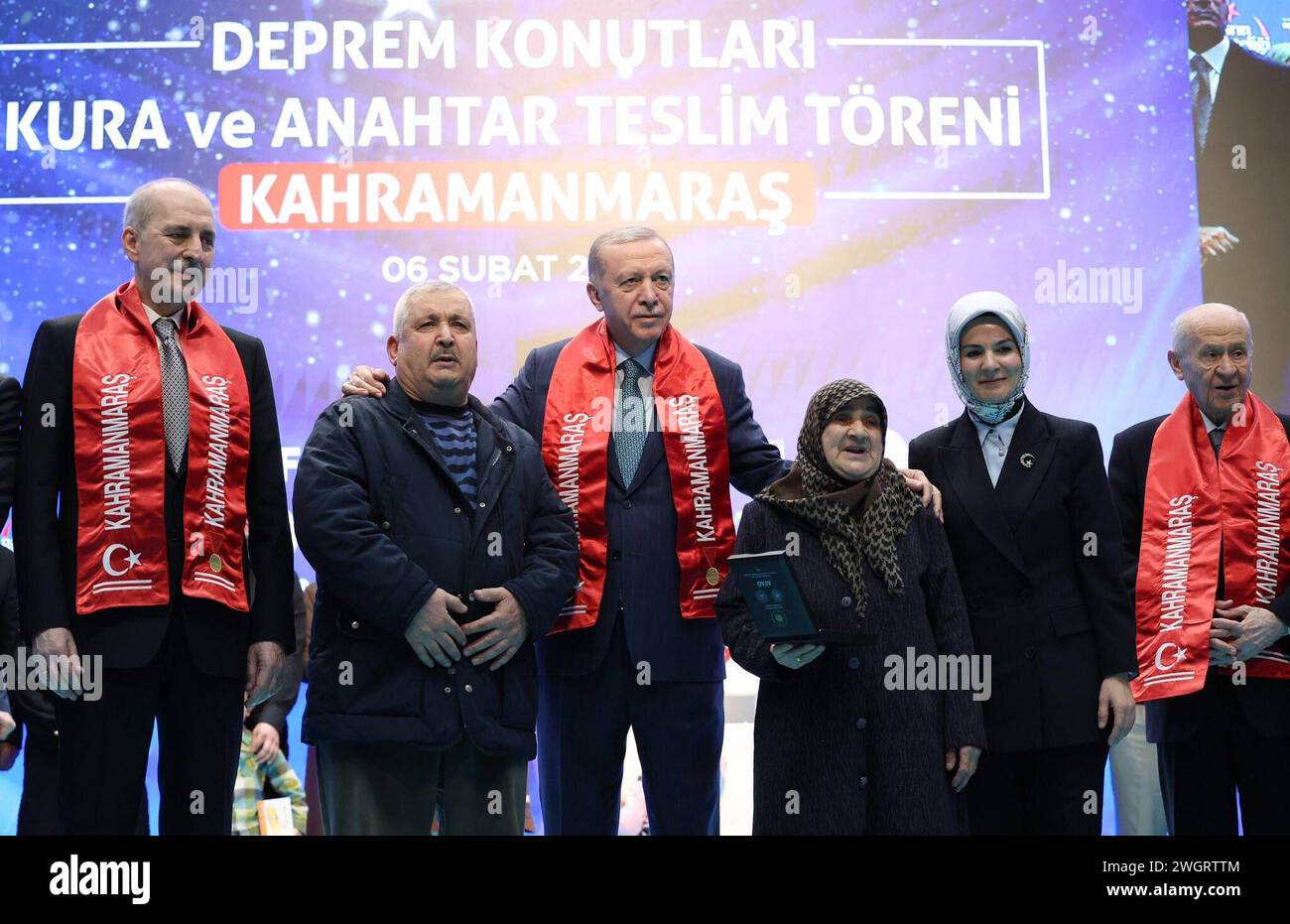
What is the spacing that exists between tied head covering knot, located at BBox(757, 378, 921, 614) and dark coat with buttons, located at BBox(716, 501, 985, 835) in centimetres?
3

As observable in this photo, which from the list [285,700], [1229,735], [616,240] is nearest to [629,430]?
[616,240]

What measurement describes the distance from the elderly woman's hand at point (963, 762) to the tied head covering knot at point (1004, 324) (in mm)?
818

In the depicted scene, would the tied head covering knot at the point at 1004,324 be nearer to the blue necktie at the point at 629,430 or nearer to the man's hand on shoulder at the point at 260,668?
the blue necktie at the point at 629,430

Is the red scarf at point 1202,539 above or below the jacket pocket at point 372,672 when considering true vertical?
above

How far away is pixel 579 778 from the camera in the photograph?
3.38m

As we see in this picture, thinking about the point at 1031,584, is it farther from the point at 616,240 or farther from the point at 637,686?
the point at 616,240

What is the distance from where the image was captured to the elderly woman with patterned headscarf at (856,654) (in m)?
2.94

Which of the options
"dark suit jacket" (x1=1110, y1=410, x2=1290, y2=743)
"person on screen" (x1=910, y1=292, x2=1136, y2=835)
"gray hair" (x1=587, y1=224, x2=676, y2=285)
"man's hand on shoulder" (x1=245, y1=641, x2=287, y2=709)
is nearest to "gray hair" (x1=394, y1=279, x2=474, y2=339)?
"gray hair" (x1=587, y1=224, x2=676, y2=285)

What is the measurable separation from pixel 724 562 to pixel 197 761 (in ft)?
4.32

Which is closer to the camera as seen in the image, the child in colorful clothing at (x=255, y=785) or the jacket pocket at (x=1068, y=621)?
the jacket pocket at (x=1068, y=621)

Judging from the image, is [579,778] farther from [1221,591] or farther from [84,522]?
[1221,591]

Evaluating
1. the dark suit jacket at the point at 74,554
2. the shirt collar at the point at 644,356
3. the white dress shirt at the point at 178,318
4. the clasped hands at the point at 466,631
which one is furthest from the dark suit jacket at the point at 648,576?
the white dress shirt at the point at 178,318

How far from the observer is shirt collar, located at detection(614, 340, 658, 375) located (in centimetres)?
368

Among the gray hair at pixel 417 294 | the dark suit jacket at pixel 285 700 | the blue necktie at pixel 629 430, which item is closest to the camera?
the gray hair at pixel 417 294
